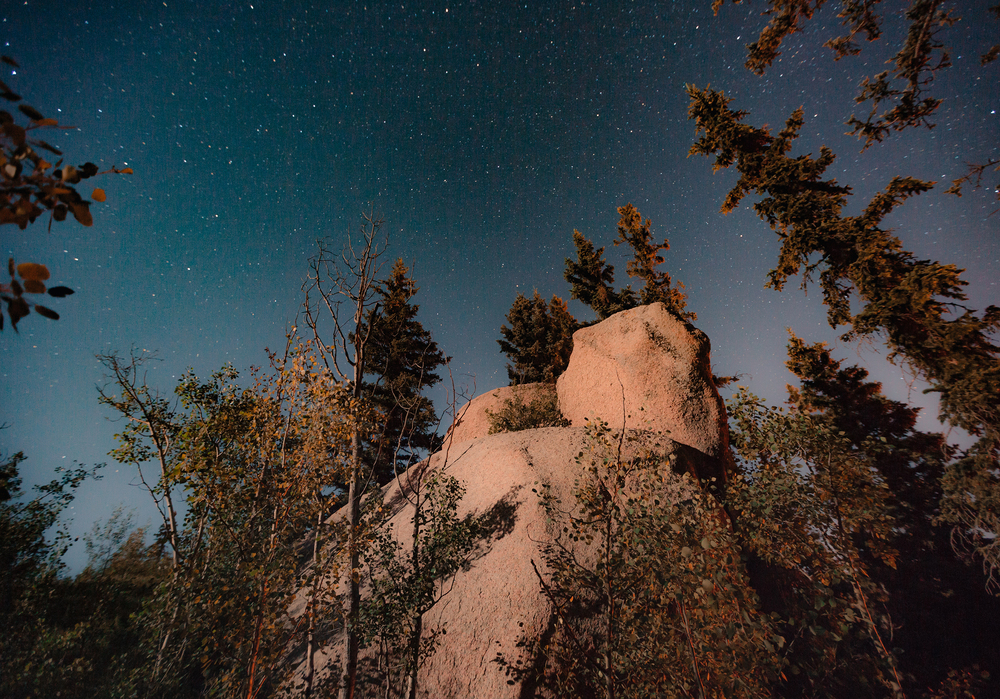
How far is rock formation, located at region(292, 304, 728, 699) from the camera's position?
674 centimetres

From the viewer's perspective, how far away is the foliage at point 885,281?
7234 mm

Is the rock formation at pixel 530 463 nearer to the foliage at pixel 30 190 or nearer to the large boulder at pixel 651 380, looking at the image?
the large boulder at pixel 651 380

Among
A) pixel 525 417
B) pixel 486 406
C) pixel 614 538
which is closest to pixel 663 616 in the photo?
pixel 614 538

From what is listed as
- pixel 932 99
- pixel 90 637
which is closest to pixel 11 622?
pixel 90 637

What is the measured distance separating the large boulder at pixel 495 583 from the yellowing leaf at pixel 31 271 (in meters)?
4.96

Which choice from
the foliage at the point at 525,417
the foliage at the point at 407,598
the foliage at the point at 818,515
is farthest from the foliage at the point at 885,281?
the foliage at the point at 407,598

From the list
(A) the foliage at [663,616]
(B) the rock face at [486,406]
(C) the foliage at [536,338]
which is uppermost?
(C) the foliage at [536,338]

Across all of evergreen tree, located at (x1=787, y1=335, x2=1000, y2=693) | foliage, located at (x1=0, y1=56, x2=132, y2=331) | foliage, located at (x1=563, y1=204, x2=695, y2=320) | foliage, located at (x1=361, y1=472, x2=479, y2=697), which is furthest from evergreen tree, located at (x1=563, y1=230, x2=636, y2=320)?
foliage, located at (x1=0, y1=56, x2=132, y2=331)

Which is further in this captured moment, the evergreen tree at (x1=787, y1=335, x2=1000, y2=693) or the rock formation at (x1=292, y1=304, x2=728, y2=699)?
the evergreen tree at (x1=787, y1=335, x2=1000, y2=693)

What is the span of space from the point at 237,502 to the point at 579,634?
6.44m

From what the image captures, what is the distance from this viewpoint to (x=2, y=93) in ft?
3.41

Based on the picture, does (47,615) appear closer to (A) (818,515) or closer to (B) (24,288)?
(B) (24,288)

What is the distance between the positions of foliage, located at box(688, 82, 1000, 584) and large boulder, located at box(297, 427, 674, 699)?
5.57m

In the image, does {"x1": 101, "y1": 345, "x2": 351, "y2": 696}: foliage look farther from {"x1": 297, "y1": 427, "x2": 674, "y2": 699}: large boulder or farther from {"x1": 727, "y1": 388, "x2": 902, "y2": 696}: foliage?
{"x1": 727, "y1": 388, "x2": 902, "y2": 696}: foliage
